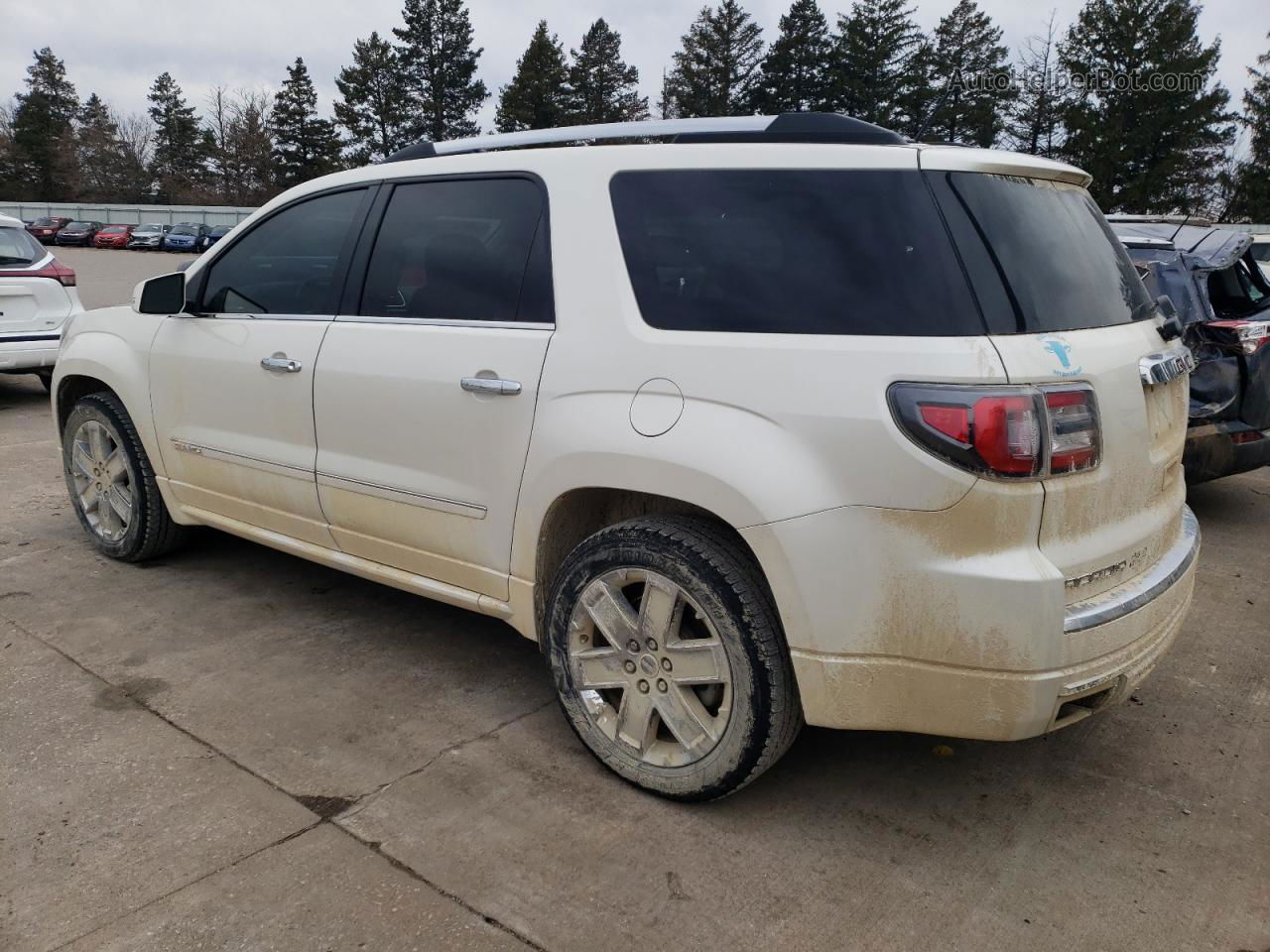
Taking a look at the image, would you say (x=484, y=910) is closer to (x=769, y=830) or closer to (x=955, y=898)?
(x=769, y=830)

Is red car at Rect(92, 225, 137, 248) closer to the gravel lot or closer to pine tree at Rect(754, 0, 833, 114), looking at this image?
pine tree at Rect(754, 0, 833, 114)

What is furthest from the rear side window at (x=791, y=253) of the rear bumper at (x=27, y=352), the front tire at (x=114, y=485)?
the rear bumper at (x=27, y=352)

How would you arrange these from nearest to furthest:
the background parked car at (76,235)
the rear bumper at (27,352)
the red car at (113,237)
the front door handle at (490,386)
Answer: the front door handle at (490,386) → the rear bumper at (27,352) → the red car at (113,237) → the background parked car at (76,235)

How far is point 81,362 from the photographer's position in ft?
15.9

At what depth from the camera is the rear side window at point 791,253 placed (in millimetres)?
2557

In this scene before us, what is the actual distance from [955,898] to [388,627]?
2476 millimetres

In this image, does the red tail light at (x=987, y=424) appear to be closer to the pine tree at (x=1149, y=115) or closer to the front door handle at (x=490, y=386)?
the front door handle at (x=490, y=386)

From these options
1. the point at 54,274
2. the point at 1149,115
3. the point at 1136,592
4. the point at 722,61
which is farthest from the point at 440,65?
the point at 1136,592

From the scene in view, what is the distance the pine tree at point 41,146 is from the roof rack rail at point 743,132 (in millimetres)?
87411

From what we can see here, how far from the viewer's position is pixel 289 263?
4.07m

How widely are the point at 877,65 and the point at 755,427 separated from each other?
190 feet

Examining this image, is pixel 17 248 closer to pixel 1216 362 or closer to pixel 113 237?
pixel 1216 362

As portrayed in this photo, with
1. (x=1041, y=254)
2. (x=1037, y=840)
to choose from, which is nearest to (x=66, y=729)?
(x=1037, y=840)

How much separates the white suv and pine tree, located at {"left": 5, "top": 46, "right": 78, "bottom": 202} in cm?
8730
